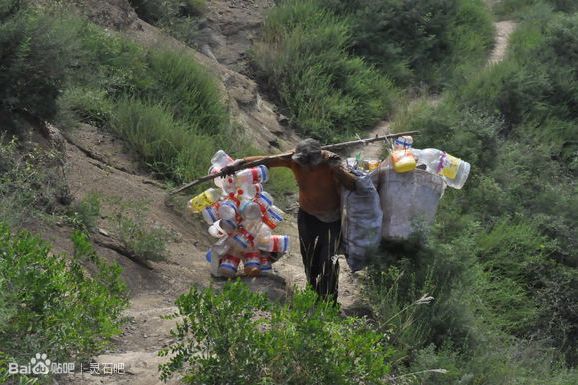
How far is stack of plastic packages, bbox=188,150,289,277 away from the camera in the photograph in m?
7.87

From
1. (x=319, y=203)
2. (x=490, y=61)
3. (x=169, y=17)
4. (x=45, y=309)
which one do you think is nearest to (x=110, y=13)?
(x=169, y=17)

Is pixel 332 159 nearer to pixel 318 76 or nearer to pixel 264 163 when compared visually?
pixel 264 163

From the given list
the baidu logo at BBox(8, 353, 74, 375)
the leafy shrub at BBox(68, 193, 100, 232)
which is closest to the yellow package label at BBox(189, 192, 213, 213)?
the leafy shrub at BBox(68, 193, 100, 232)

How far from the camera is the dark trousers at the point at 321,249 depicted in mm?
7535

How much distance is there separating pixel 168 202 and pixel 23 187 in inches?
105

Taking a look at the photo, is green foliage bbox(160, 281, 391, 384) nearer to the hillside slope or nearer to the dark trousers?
the hillside slope

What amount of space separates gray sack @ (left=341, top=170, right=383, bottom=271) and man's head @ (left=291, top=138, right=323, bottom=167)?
373mm

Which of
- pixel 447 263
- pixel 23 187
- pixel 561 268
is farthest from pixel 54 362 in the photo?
pixel 561 268

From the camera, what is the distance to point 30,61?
860 cm

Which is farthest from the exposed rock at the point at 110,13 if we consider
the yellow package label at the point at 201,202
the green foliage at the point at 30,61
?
the yellow package label at the point at 201,202

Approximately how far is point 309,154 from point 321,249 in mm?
851

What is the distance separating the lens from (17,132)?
8.48 metres

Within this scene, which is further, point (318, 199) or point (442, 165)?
point (442, 165)

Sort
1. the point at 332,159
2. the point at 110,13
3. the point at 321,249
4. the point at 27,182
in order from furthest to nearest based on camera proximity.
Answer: the point at 110,13 → the point at 27,182 → the point at 321,249 → the point at 332,159
